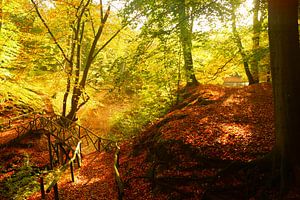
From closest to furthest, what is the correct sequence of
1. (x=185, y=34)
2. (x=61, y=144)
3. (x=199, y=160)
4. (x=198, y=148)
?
(x=199, y=160) → (x=198, y=148) → (x=185, y=34) → (x=61, y=144)

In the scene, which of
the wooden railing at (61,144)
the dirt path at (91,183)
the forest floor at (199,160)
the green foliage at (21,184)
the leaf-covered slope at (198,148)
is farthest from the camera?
the green foliage at (21,184)

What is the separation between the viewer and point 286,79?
16.5 ft

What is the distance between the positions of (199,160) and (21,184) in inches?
Answer: 328

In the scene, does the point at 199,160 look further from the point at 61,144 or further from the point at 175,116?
the point at 61,144

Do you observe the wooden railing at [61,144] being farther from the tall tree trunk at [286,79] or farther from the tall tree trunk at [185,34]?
the tall tree trunk at [185,34]

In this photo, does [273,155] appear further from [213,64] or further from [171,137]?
[213,64]

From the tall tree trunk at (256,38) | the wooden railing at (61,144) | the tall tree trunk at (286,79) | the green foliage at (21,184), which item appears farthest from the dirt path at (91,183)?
the tall tree trunk at (256,38)

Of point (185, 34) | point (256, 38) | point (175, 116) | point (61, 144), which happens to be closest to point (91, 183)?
point (61, 144)

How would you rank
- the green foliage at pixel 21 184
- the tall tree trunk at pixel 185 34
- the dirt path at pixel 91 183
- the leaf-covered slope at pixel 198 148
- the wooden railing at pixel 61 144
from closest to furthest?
the leaf-covered slope at pixel 198 148 < the tall tree trunk at pixel 185 34 < the wooden railing at pixel 61 144 < the dirt path at pixel 91 183 < the green foliage at pixel 21 184

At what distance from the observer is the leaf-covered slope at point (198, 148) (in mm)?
7000

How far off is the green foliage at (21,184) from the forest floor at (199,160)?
0.48 m

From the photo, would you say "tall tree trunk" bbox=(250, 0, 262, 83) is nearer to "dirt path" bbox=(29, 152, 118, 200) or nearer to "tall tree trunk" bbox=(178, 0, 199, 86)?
"tall tree trunk" bbox=(178, 0, 199, 86)

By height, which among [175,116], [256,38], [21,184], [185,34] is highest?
[256,38]

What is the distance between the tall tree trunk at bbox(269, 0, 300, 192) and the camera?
497cm
